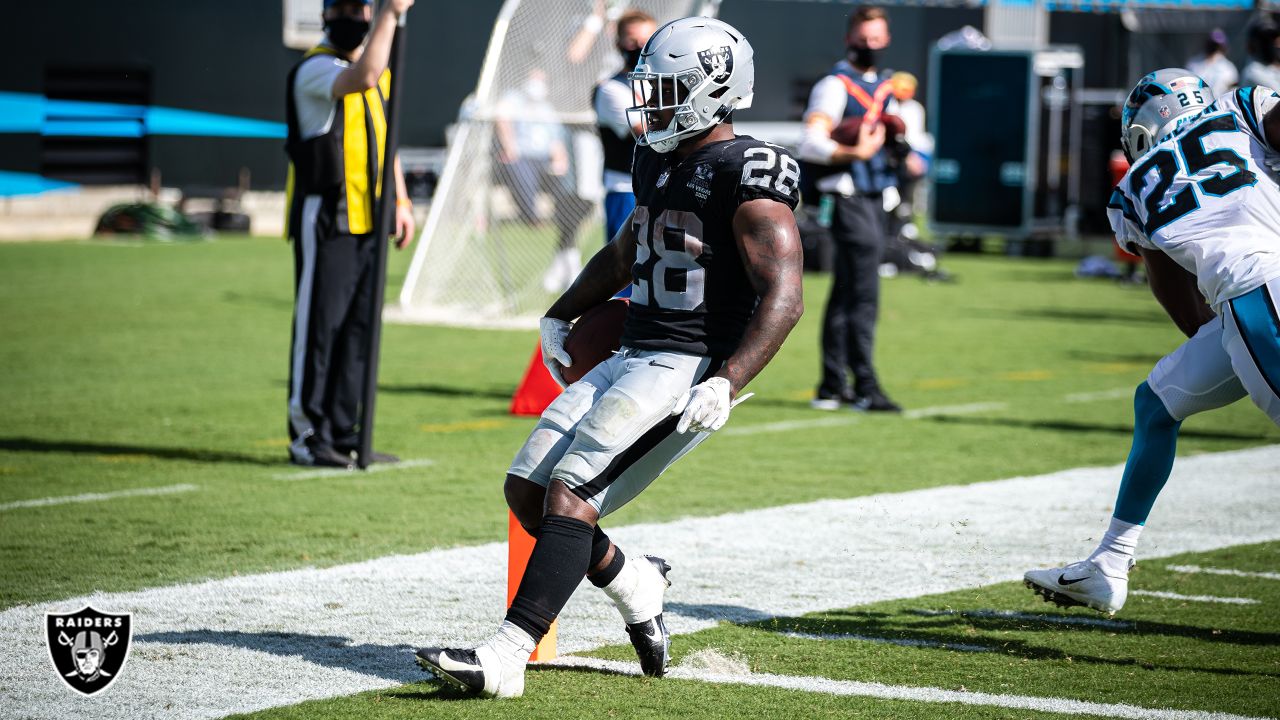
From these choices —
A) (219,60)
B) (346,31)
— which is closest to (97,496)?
(346,31)

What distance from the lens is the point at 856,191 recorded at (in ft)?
30.4

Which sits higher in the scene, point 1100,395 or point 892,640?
point 892,640

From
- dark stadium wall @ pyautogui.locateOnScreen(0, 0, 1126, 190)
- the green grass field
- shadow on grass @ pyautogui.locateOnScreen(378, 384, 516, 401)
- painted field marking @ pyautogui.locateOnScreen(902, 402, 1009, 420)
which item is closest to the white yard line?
the green grass field

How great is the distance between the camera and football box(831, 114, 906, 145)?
362 inches

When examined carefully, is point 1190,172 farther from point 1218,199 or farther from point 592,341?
point 592,341

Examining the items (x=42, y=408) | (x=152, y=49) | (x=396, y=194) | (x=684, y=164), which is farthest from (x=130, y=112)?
(x=684, y=164)

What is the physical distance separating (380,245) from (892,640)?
11.6 feet

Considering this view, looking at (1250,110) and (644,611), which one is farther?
(1250,110)

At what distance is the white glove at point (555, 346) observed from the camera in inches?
171

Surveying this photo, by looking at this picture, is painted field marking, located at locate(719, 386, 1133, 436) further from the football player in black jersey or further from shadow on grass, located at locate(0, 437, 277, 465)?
the football player in black jersey

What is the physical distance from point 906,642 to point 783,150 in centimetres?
150

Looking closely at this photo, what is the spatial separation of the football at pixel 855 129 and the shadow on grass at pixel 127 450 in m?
3.73

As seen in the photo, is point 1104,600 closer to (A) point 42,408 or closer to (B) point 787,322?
(B) point 787,322

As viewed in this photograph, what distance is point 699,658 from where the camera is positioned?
14.4 ft
